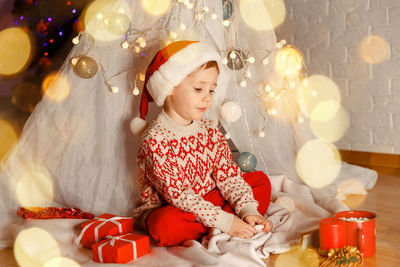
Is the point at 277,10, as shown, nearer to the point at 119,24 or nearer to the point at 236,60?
the point at 236,60

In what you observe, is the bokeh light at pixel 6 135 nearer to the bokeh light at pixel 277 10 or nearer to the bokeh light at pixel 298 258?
the bokeh light at pixel 277 10

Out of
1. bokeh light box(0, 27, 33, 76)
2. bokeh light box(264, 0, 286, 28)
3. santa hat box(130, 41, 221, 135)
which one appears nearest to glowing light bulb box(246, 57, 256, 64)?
santa hat box(130, 41, 221, 135)

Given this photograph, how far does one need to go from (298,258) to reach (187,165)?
431 millimetres

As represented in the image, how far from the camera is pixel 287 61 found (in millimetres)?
1772

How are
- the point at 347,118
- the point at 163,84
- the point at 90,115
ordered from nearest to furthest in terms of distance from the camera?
the point at 163,84 → the point at 90,115 → the point at 347,118

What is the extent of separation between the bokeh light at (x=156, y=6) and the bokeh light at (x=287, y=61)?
1.57 feet

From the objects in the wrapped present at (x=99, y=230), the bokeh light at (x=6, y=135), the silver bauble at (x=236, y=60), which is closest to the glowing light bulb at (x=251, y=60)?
the silver bauble at (x=236, y=60)

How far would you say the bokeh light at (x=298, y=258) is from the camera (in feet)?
3.83

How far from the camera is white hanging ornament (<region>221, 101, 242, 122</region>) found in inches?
64.7

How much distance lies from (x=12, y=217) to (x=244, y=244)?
0.79 m

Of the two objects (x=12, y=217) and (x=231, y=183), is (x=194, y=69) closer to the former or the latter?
(x=231, y=183)

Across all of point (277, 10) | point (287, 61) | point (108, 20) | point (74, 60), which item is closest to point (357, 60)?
Result: point (277, 10)

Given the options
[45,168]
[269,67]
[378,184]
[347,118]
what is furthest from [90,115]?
[347,118]

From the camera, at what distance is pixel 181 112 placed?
1403 mm
